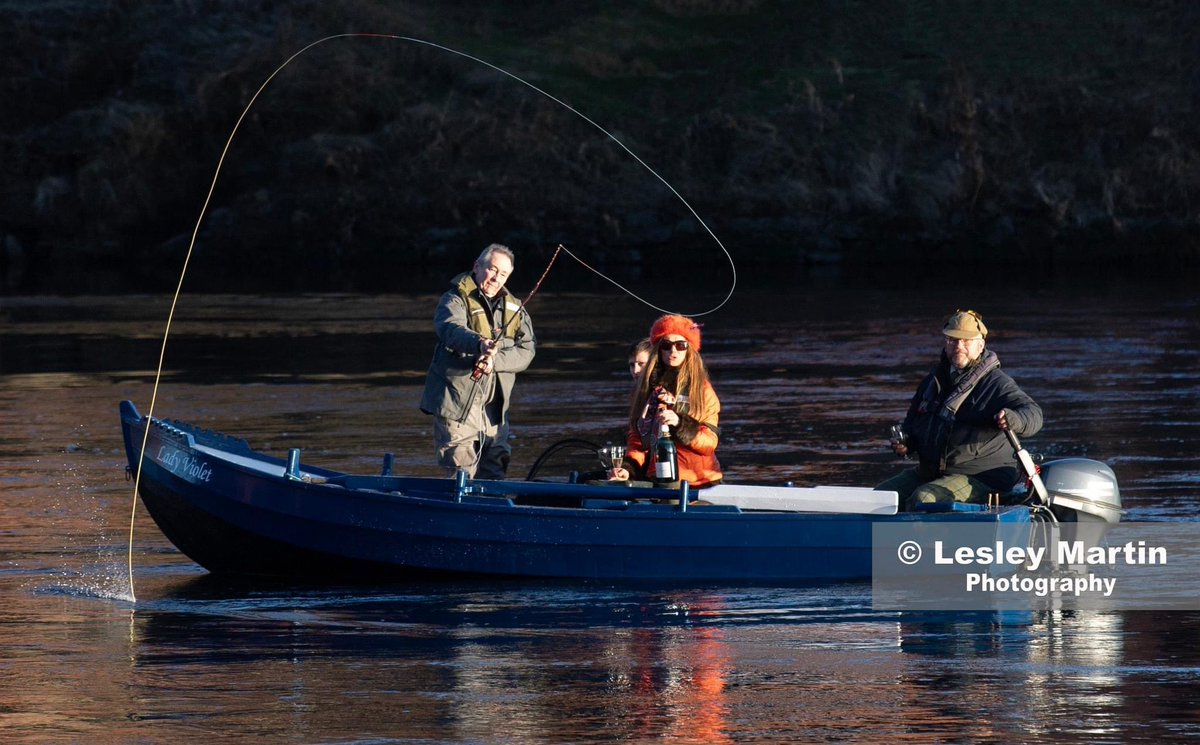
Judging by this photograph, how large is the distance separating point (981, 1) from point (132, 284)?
22423 mm

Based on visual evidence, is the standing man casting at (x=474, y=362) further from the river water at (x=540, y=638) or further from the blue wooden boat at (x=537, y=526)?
the river water at (x=540, y=638)

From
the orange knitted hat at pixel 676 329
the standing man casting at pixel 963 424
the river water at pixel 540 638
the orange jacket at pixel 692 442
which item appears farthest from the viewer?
the orange jacket at pixel 692 442

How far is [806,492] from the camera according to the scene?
11234 mm

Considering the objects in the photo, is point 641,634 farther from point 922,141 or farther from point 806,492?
point 922,141

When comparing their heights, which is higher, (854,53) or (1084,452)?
(854,53)

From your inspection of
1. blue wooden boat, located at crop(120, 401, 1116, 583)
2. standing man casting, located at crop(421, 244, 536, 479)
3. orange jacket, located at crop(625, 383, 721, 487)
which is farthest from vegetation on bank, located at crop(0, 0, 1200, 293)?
orange jacket, located at crop(625, 383, 721, 487)

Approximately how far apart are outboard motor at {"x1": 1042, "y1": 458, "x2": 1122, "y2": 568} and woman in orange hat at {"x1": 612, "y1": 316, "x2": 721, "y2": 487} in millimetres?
1829

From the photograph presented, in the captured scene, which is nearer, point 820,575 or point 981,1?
point 820,575

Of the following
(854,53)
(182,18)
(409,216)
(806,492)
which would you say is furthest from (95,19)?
(806,492)
